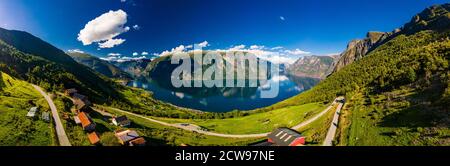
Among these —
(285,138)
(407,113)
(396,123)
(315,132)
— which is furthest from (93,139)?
(407,113)

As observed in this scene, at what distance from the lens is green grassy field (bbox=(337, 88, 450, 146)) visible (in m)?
Result: 40.2

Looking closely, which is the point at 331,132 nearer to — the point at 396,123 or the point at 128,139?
the point at 396,123

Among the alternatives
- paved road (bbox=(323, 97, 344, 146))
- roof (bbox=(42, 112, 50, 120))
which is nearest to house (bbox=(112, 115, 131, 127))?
roof (bbox=(42, 112, 50, 120))

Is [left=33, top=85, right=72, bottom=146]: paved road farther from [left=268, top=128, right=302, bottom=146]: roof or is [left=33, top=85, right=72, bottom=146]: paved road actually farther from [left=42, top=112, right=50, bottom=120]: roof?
[left=268, top=128, right=302, bottom=146]: roof

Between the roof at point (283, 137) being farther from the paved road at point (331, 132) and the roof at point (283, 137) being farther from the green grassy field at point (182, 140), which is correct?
the green grassy field at point (182, 140)

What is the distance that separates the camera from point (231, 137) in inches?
2852

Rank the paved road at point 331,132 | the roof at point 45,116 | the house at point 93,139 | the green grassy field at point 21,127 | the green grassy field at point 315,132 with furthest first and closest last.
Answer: the green grassy field at point 315,132 < the roof at point 45,116 < the paved road at point 331,132 < the house at point 93,139 < the green grassy field at point 21,127

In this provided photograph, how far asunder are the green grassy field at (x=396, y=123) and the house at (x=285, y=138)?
677 cm

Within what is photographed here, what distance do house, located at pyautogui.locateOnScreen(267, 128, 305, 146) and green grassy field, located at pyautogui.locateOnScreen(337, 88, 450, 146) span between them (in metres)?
6.77

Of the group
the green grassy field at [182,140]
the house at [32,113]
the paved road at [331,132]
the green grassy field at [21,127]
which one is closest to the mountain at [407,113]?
the paved road at [331,132]

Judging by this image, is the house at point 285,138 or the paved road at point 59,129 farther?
the house at point 285,138

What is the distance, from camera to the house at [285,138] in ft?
154

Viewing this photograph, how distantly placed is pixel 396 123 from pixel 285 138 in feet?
62.8
